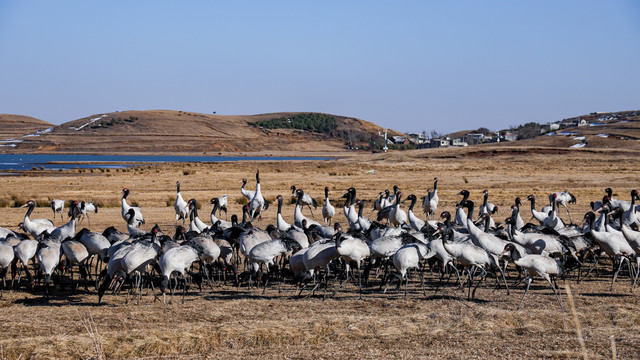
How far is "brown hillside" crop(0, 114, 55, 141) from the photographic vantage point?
157375mm

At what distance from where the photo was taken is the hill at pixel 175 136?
5438 inches

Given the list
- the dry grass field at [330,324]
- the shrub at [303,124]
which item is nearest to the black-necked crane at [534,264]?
the dry grass field at [330,324]

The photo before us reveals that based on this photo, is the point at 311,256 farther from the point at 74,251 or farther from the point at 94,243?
the point at 74,251

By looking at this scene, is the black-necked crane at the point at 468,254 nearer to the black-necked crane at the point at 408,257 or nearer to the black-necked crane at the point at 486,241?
the black-necked crane at the point at 408,257

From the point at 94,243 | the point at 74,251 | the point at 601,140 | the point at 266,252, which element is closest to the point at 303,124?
the point at 601,140

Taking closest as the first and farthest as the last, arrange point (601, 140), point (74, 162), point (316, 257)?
point (316, 257) < point (74, 162) < point (601, 140)

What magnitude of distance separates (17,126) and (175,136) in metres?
51.3

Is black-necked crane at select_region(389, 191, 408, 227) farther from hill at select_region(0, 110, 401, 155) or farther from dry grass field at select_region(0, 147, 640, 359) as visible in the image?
hill at select_region(0, 110, 401, 155)

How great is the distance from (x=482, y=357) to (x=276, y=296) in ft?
16.4

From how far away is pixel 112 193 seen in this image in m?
34.1

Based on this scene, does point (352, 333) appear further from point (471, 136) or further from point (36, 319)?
point (471, 136)

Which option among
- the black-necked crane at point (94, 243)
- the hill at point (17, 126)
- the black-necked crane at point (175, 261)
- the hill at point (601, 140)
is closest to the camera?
the black-necked crane at point (175, 261)

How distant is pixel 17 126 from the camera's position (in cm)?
17100

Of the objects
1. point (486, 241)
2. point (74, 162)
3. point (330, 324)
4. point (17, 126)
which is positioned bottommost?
point (330, 324)
